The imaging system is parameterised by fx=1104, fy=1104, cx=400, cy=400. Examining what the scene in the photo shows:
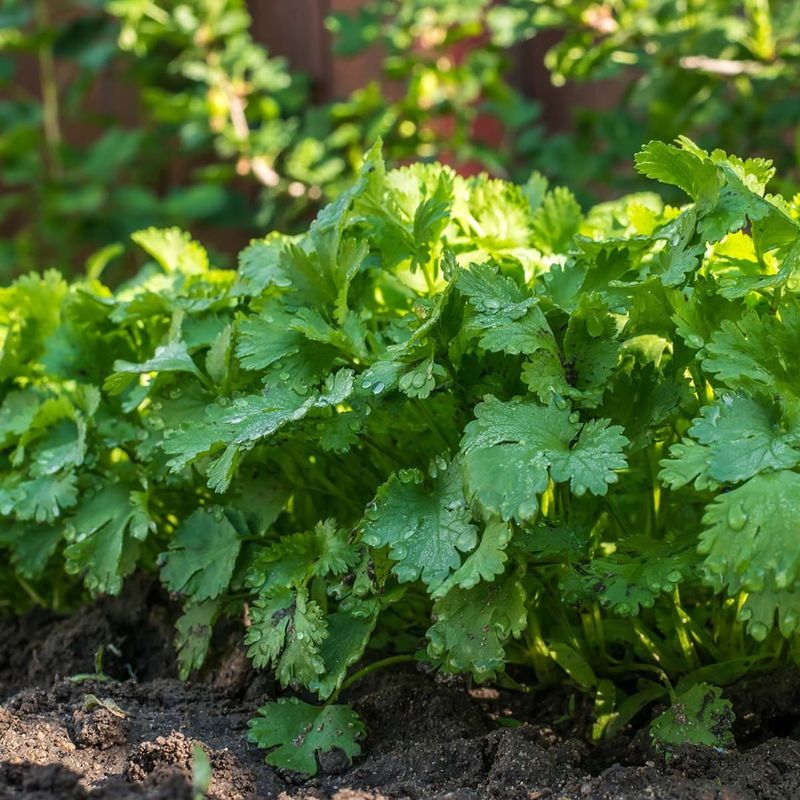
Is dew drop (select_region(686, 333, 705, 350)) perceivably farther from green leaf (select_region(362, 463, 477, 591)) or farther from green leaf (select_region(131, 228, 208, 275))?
green leaf (select_region(131, 228, 208, 275))

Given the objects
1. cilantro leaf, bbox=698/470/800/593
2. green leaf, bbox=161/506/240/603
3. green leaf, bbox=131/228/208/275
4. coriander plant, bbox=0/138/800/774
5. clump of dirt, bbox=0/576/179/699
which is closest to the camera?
cilantro leaf, bbox=698/470/800/593

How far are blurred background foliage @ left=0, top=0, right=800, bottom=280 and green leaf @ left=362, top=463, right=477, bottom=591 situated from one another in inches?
35.4

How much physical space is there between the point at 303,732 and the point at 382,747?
96 millimetres

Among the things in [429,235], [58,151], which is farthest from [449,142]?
[429,235]

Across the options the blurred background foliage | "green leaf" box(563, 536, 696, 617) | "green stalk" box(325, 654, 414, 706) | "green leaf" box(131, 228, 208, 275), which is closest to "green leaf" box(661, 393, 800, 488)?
"green leaf" box(563, 536, 696, 617)

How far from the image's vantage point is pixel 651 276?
3.77ft

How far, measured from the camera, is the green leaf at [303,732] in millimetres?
1206

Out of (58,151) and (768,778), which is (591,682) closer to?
(768,778)

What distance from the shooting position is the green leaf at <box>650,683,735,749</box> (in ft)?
3.87

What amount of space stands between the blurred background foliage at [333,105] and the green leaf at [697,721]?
1171 mm

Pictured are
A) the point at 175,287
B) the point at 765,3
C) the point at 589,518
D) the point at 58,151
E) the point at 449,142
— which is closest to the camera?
the point at 589,518

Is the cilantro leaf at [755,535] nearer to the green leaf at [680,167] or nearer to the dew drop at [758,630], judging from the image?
the dew drop at [758,630]

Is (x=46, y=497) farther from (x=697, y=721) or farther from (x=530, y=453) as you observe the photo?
(x=697, y=721)

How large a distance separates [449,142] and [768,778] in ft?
7.33
